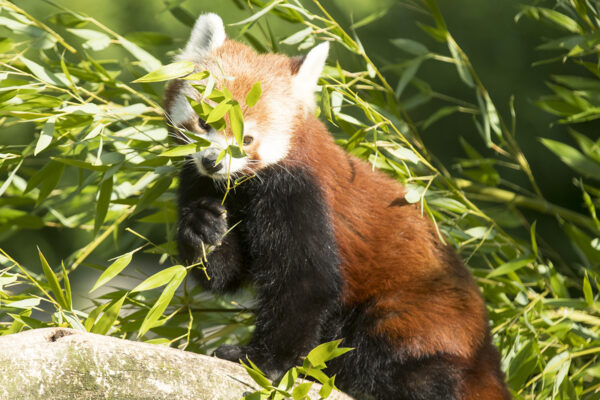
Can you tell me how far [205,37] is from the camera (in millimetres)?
2385

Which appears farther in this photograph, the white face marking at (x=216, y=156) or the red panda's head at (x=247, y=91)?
the red panda's head at (x=247, y=91)

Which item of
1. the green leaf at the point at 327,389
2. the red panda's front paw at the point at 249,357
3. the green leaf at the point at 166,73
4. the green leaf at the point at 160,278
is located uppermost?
the green leaf at the point at 166,73

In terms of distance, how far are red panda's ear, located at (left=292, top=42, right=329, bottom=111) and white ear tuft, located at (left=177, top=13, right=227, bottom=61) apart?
263 millimetres

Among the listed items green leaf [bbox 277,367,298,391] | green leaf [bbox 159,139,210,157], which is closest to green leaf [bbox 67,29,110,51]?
green leaf [bbox 159,139,210,157]

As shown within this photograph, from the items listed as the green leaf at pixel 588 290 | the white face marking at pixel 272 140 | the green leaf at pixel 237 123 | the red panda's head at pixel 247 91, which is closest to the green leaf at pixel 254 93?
the green leaf at pixel 237 123

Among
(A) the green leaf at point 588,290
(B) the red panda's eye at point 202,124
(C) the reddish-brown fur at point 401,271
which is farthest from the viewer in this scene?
(A) the green leaf at point 588,290

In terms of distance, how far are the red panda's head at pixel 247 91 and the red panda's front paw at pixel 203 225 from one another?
0.15 meters

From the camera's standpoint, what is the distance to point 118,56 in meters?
4.32

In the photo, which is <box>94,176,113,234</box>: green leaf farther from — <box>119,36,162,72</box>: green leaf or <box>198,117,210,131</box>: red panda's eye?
<box>119,36,162,72</box>: green leaf

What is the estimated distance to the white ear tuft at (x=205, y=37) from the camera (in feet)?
7.73

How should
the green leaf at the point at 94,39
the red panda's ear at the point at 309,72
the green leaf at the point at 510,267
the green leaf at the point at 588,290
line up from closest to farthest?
the red panda's ear at the point at 309,72
the green leaf at the point at 588,290
the green leaf at the point at 510,267
the green leaf at the point at 94,39

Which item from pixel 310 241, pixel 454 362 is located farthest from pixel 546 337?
pixel 310 241

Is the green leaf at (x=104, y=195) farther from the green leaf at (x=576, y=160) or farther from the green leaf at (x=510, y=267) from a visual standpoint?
the green leaf at (x=576, y=160)

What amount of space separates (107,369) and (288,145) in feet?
2.94
